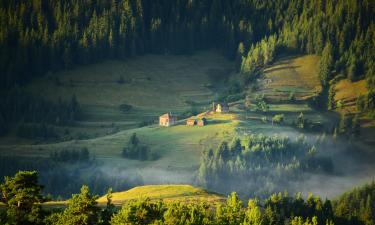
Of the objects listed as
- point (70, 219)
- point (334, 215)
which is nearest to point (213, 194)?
point (334, 215)

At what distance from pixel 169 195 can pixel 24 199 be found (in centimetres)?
6385

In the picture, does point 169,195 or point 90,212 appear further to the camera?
point 169,195

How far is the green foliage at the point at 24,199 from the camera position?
103m

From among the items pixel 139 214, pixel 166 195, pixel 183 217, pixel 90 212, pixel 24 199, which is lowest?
pixel 166 195

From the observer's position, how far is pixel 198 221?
11525 cm

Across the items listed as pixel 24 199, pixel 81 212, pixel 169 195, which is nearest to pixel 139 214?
pixel 81 212

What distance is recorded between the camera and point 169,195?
16575cm

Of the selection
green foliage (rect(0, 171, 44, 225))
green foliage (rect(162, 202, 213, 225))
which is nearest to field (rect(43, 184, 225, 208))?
green foliage (rect(162, 202, 213, 225))

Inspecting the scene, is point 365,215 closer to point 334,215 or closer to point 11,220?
point 334,215

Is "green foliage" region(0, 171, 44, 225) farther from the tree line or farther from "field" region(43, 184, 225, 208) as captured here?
"field" region(43, 184, 225, 208)

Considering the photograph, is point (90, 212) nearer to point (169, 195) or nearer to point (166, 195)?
point (169, 195)

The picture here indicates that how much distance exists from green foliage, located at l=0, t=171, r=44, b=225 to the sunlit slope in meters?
50.8

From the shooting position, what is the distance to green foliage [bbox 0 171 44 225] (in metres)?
103

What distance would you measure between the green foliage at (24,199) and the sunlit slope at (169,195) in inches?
2002
